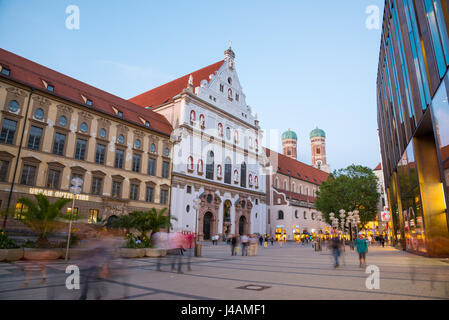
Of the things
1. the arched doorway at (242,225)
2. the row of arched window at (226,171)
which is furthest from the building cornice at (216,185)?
the arched doorway at (242,225)

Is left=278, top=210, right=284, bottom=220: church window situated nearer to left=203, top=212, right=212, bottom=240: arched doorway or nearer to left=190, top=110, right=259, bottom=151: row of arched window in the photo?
left=190, top=110, right=259, bottom=151: row of arched window

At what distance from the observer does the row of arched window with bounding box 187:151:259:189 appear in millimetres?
45062

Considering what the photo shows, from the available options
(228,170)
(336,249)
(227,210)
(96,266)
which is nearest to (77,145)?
(228,170)

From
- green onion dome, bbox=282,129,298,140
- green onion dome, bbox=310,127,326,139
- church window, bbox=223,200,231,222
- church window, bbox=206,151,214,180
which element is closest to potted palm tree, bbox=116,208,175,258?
church window, bbox=206,151,214,180

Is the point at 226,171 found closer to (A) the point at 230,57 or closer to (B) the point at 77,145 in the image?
(A) the point at 230,57

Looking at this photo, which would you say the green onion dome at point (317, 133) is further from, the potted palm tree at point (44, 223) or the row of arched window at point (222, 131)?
the potted palm tree at point (44, 223)

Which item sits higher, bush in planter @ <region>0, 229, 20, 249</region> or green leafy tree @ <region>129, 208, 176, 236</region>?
green leafy tree @ <region>129, 208, 176, 236</region>

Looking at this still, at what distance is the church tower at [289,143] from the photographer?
118500 mm

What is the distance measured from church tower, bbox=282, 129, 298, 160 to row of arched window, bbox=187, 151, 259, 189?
2535 inches

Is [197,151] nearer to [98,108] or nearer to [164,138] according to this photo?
[164,138]

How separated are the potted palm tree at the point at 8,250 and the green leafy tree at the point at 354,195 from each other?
4662cm
